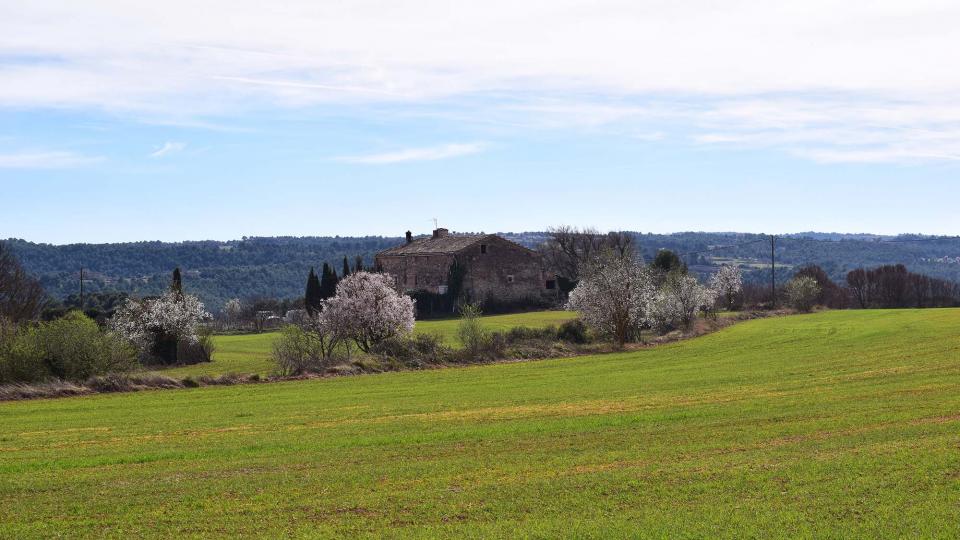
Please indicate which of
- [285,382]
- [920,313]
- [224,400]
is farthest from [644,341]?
[224,400]

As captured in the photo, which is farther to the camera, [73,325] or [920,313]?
[920,313]

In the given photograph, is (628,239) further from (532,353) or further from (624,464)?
(624,464)

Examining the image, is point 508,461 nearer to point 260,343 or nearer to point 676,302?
point 676,302

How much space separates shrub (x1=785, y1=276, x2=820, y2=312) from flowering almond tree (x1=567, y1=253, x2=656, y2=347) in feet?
114

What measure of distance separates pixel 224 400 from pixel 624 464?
69.6 feet

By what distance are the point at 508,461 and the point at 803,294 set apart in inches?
3278

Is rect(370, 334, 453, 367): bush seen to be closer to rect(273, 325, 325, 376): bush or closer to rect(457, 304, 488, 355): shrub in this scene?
rect(457, 304, 488, 355): shrub

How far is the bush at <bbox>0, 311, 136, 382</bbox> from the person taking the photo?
39.4 metres

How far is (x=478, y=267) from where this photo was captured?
96562 mm

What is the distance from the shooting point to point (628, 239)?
12581 cm

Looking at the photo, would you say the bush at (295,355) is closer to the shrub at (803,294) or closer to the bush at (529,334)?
the bush at (529,334)

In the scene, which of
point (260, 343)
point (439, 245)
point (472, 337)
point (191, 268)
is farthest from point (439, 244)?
point (191, 268)

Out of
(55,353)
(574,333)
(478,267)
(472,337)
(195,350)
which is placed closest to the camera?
(55,353)

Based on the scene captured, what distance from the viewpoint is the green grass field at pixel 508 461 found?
13.9 meters
